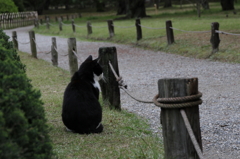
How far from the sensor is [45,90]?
8891mm

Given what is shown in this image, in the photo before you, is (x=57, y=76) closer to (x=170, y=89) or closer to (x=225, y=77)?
(x=225, y=77)

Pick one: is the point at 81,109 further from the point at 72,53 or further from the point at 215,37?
the point at 215,37

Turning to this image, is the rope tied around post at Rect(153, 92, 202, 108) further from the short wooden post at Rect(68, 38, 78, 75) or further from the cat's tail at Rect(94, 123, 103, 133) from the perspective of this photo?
the short wooden post at Rect(68, 38, 78, 75)

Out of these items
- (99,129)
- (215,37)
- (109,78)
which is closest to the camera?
(99,129)

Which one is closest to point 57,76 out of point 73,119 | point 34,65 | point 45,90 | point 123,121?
point 45,90

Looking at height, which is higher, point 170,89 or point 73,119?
point 170,89

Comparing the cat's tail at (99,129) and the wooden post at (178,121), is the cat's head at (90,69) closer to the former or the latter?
the cat's tail at (99,129)

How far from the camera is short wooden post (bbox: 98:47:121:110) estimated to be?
623 centimetres

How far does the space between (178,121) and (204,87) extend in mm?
5840

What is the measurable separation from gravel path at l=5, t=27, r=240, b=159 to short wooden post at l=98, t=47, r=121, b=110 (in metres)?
0.66

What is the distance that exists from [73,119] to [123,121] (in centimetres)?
116

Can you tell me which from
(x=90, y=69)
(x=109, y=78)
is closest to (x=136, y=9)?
(x=109, y=78)

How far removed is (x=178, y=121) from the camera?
3049 millimetres

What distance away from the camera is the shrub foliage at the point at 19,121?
6.66 feet
